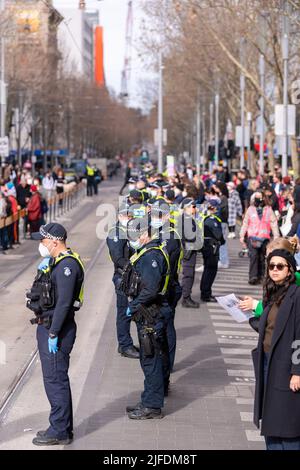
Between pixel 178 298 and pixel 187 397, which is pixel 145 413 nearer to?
pixel 187 397

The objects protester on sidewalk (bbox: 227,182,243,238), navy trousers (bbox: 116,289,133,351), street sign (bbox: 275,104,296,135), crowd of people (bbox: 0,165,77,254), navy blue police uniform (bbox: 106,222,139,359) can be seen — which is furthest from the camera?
street sign (bbox: 275,104,296,135)

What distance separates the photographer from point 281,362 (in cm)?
811

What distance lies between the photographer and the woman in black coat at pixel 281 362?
808 centimetres

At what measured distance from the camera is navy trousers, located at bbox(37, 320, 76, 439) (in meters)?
9.84

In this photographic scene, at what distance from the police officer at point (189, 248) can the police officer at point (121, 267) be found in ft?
13.4

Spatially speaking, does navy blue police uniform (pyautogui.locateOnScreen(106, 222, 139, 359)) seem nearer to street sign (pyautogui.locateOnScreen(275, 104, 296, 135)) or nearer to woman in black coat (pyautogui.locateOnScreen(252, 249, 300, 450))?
woman in black coat (pyautogui.locateOnScreen(252, 249, 300, 450))

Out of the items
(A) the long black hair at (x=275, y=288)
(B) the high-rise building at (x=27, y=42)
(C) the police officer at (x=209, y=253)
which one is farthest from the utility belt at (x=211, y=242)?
(B) the high-rise building at (x=27, y=42)

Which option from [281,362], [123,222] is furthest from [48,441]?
[123,222]

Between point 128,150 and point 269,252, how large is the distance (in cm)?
17305

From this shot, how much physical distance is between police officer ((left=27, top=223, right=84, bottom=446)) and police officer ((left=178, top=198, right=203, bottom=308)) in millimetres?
7990

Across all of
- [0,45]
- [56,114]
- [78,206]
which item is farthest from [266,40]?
[56,114]

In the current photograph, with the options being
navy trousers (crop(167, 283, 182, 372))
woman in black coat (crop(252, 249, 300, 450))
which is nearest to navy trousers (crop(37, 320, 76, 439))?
navy trousers (crop(167, 283, 182, 372))
